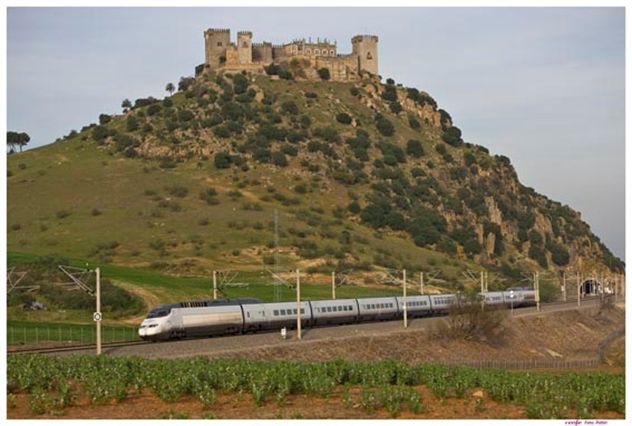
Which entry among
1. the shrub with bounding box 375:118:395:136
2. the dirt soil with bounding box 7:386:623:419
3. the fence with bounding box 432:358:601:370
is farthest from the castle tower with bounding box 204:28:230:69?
the dirt soil with bounding box 7:386:623:419

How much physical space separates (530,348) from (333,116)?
10120 cm

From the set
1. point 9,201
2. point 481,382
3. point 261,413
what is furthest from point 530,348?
point 9,201

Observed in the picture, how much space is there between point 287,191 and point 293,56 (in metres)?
48.2

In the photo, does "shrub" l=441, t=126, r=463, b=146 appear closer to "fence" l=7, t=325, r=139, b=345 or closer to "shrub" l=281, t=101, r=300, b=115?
"shrub" l=281, t=101, r=300, b=115

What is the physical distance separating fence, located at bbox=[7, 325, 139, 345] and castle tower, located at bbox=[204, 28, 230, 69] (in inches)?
4586

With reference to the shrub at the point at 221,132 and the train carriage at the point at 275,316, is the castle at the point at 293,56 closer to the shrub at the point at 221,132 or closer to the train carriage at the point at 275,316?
the shrub at the point at 221,132

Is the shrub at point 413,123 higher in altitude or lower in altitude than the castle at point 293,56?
lower

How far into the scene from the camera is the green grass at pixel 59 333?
56.5 meters

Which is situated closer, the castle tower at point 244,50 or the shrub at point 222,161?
the shrub at point 222,161

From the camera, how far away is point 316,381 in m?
32.1

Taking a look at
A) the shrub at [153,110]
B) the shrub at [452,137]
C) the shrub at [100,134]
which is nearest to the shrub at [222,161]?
the shrub at [100,134]

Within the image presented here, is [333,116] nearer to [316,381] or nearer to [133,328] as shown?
[133,328]

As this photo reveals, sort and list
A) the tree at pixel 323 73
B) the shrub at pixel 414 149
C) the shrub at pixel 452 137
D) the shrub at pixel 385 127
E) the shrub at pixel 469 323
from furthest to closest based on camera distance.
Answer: the tree at pixel 323 73 → the shrub at pixel 452 137 → the shrub at pixel 385 127 → the shrub at pixel 414 149 → the shrub at pixel 469 323

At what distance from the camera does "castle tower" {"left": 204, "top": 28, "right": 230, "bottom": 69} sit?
177 metres
